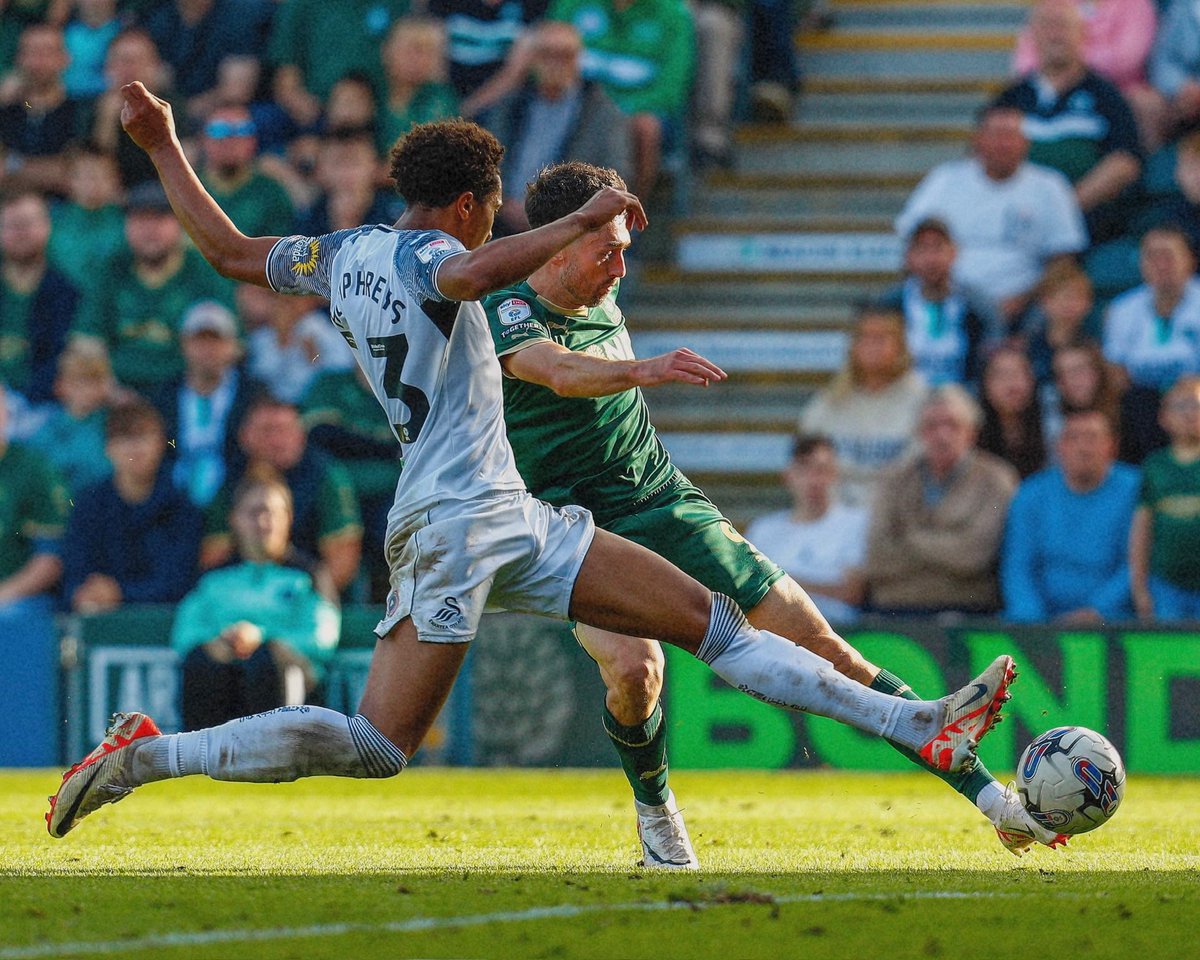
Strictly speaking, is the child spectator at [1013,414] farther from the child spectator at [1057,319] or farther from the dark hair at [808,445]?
the dark hair at [808,445]

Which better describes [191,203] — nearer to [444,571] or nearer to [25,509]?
[444,571]

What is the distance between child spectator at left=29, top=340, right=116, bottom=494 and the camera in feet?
44.8

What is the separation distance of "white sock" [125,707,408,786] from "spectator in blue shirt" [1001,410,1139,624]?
21.2 feet

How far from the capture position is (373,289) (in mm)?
5879

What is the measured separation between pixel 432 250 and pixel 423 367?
349mm

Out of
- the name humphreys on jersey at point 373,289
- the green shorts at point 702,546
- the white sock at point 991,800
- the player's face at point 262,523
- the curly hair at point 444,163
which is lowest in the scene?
the player's face at point 262,523

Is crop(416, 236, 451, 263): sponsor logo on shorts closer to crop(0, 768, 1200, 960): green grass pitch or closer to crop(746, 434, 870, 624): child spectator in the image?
crop(0, 768, 1200, 960): green grass pitch

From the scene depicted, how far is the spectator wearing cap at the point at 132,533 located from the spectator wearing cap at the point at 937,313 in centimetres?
454

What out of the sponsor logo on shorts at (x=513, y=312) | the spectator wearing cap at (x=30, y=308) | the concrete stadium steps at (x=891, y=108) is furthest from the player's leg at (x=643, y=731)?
the concrete stadium steps at (x=891, y=108)

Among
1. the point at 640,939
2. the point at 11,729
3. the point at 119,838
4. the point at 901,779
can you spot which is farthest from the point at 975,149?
the point at 640,939

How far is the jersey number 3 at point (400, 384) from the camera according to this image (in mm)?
5875

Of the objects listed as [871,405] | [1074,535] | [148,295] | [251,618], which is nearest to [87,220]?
[148,295]

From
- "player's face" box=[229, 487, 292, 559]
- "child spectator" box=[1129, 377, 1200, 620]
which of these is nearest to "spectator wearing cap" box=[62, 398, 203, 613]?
"player's face" box=[229, 487, 292, 559]

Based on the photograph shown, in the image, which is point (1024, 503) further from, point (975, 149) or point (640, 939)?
point (640, 939)
